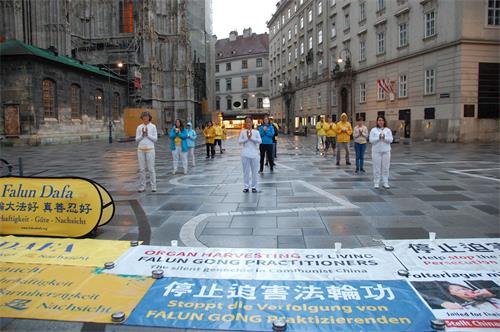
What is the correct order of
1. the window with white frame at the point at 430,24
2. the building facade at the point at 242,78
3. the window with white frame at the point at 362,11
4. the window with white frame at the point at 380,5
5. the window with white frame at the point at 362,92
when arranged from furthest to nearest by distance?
1. the building facade at the point at 242,78
2. the window with white frame at the point at 362,92
3. the window with white frame at the point at 362,11
4. the window with white frame at the point at 380,5
5. the window with white frame at the point at 430,24

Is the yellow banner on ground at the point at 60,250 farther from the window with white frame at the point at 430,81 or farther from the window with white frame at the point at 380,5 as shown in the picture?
the window with white frame at the point at 380,5

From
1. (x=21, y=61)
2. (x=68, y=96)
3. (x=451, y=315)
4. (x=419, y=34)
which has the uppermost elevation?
(x=419, y=34)

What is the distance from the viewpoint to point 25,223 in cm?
631

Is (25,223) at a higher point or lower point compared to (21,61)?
lower

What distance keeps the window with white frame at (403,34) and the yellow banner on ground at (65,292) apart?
33975 mm

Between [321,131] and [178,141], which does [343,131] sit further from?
[321,131]

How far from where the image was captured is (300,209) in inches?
319

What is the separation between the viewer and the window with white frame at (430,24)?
3017 centimetres

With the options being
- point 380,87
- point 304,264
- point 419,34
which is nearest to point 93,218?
point 304,264

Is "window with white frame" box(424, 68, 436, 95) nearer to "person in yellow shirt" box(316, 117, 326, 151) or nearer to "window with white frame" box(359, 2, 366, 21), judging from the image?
"window with white frame" box(359, 2, 366, 21)

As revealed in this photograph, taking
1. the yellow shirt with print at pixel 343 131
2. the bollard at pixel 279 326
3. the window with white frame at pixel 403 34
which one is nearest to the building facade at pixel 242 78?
the window with white frame at pixel 403 34

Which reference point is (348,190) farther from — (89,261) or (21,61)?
(21,61)

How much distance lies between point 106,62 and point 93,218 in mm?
46838

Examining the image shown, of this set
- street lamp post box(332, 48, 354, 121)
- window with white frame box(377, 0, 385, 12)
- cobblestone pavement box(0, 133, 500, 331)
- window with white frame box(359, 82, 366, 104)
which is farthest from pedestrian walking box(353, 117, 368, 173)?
street lamp post box(332, 48, 354, 121)
